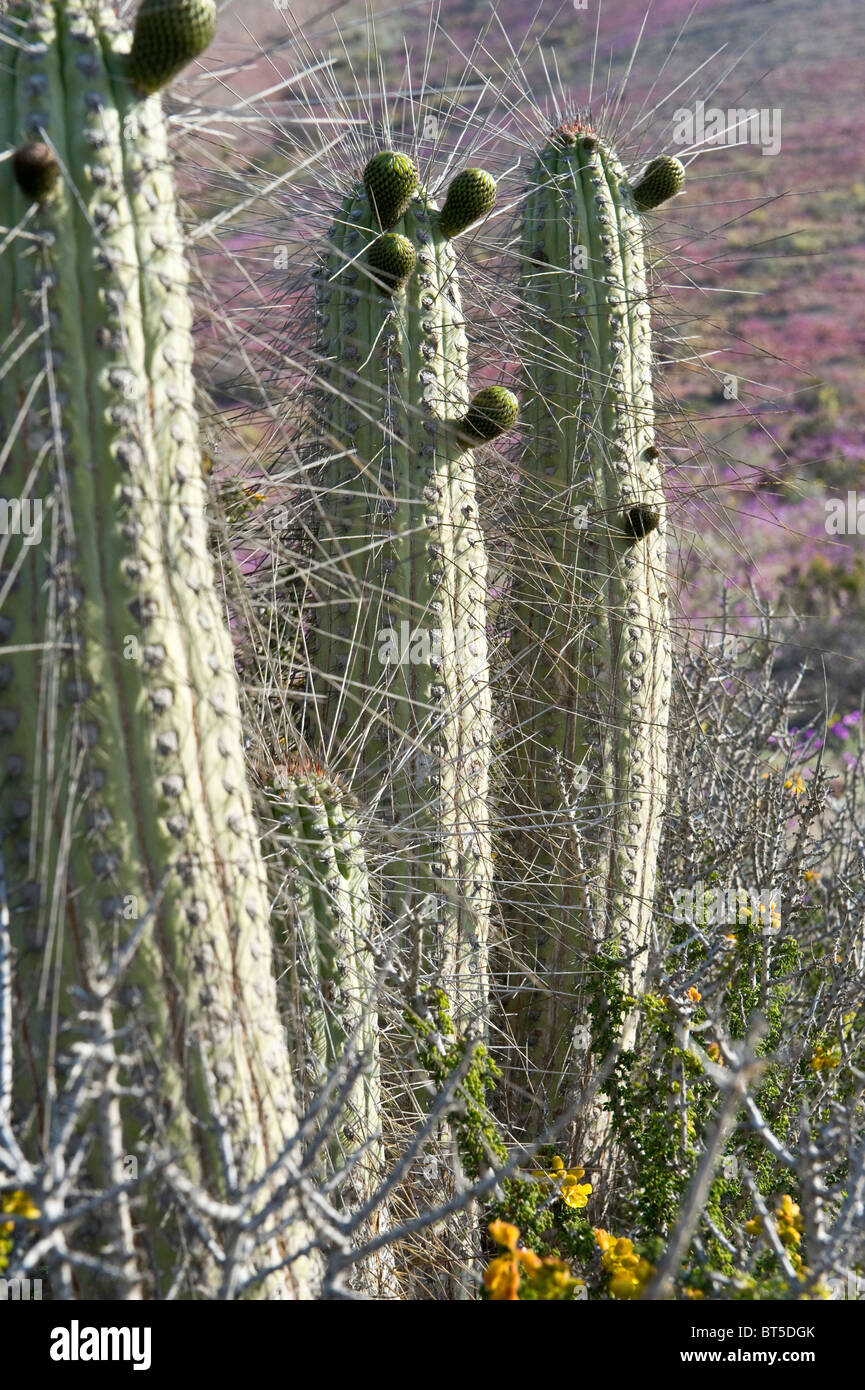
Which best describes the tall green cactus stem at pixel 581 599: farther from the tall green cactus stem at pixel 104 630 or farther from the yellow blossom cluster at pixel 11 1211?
the yellow blossom cluster at pixel 11 1211

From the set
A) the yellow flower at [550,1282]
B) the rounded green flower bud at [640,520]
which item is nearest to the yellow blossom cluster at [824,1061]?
the rounded green flower bud at [640,520]

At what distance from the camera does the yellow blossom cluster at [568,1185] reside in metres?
2.26

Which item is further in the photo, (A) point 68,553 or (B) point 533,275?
(B) point 533,275

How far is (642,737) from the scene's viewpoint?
306cm

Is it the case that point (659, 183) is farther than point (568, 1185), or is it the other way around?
point (659, 183)

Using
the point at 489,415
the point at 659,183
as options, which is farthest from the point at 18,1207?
the point at 659,183

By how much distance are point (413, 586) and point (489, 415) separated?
399 millimetres

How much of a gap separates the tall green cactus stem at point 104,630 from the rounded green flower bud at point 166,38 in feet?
0.14

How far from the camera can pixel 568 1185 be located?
2.32 meters

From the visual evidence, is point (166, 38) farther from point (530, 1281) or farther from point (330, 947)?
point (530, 1281)
